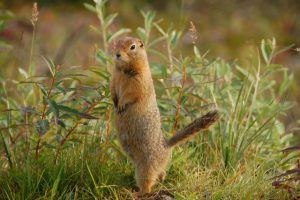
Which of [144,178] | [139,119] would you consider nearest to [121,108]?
[139,119]

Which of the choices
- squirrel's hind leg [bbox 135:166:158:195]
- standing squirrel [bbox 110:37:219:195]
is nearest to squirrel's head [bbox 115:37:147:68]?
standing squirrel [bbox 110:37:219:195]

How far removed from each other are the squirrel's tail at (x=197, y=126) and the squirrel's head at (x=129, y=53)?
22.7 inches

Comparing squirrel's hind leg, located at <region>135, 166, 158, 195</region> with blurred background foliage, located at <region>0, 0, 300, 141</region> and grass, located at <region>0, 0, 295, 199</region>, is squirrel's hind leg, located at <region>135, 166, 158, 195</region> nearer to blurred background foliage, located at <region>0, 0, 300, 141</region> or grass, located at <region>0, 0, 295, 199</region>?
grass, located at <region>0, 0, 295, 199</region>

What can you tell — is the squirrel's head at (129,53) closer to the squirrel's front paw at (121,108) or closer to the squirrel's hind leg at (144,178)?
the squirrel's front paw at (121,108)

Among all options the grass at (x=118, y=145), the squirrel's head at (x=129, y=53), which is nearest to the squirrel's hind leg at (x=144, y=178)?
the grass at (x=118, y=145)

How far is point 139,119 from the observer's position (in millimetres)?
4387

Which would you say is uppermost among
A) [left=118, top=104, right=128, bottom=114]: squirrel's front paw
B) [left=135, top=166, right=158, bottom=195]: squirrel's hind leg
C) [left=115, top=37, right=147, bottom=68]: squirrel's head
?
[left=115, top=37, right=147, bottom=68]: squirrel's head

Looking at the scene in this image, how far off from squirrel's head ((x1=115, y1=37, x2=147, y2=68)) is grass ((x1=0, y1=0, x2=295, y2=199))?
0.87 ft

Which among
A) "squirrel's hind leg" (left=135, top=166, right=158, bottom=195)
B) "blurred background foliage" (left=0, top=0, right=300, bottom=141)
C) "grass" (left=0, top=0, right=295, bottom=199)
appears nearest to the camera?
"grass" (left=0, top=0, right=295, bottom=199)

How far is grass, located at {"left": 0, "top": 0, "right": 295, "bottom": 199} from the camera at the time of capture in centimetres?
426

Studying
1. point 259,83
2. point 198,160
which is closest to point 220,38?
point 259,83

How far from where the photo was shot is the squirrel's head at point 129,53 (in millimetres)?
4312

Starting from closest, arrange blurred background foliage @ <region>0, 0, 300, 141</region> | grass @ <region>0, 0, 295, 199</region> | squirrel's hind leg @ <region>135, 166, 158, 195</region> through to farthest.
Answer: grass @ <region>0, 0, 295, 199</region> → squirrel's hind leg @ <region>135, 166, 158, 195</region> → blurred background foliage @ <region>0, 0, 300, 141</region>

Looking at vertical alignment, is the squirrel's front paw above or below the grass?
above
